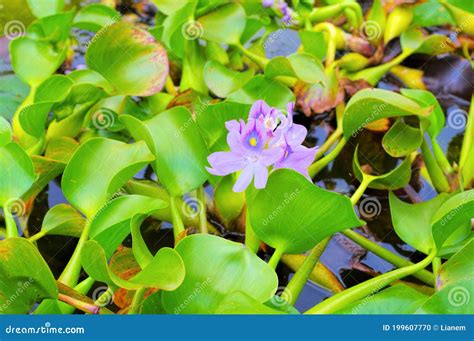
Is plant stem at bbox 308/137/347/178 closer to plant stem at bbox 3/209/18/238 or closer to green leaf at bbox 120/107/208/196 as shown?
green leaf at bbox 120/107/208/196

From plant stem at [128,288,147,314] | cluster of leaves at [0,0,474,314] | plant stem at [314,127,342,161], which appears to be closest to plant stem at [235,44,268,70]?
cluster of leaves at [0,0,474,314]

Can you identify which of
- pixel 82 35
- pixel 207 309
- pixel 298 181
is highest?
pixel 298 181

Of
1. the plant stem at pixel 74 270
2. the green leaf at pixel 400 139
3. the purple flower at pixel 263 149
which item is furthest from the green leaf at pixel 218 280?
the green leaf at pixel 400 139

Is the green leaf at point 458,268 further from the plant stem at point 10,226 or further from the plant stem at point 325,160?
the plant stem at point 10,226

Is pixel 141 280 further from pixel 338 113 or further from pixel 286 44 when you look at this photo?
pixel 286 44

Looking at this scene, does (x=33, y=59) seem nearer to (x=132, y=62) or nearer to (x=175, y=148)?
(x=132, y=62)

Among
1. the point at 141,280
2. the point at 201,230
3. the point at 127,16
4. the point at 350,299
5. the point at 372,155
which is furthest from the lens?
the point at 127,16

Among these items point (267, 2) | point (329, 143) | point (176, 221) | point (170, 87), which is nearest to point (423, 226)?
point (329, 143)

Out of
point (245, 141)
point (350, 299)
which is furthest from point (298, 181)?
point (350, 299)
